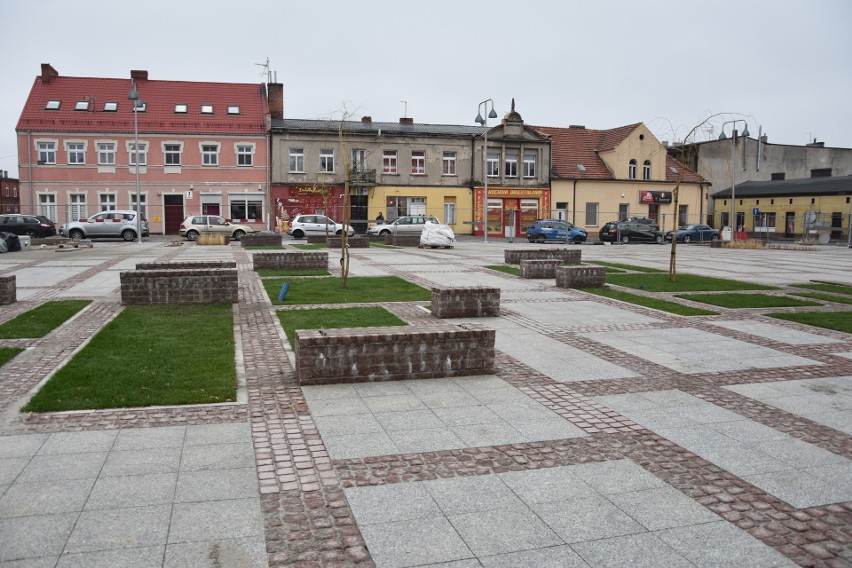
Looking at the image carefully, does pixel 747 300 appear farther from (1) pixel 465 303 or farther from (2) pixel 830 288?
(1) pixel 465 303

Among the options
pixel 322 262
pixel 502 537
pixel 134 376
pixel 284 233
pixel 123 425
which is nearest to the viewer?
pixel 502 537

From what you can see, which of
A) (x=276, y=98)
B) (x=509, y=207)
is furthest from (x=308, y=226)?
(x=509, y=207)

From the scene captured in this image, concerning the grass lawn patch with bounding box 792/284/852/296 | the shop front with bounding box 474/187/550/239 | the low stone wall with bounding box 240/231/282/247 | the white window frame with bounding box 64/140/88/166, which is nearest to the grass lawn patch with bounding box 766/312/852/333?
the grass lawn patch with bounding box 792/284/852/296

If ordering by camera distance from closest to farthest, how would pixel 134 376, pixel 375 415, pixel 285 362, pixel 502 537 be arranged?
pixel 502 537
pixel 375 415
pixel 134 376
pixel 285 362

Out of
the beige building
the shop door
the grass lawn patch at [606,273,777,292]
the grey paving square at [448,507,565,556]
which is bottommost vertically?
the grey paving square at [448,507,565,556]

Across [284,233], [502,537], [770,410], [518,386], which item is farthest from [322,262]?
[284,233]

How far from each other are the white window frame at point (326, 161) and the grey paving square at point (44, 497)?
153 feet

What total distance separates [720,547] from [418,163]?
50.0m

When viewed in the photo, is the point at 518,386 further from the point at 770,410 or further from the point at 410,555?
Result: the point at 410,555

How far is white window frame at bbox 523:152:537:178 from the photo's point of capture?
55.2 m

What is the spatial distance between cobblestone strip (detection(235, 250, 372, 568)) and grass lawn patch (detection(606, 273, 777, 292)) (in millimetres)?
11189

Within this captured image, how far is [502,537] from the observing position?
174 inches

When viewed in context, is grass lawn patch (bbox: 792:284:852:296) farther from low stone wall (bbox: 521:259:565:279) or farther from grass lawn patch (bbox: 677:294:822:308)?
low stone wall (bbox: 521:259:565:279)

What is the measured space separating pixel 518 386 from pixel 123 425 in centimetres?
403
